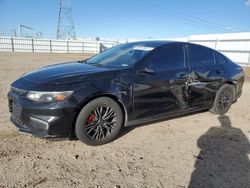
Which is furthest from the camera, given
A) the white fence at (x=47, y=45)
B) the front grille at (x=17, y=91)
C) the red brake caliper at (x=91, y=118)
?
the white fence at (x=47, y=45)

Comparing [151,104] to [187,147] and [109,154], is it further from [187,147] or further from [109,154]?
[109,154]

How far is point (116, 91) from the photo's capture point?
3.41 metres

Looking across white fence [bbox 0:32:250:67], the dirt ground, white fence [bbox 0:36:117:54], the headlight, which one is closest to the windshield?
the headlight

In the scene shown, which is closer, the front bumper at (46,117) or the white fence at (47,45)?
the front bumper at (46,117)

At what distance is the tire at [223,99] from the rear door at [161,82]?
1.05 meters

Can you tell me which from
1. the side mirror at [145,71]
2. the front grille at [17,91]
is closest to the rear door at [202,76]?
the side mirror at [145,71]

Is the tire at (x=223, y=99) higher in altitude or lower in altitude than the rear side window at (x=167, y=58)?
lower

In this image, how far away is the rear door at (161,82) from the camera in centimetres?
367

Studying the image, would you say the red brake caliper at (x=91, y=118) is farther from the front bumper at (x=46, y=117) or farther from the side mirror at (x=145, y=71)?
the side mirror at (x=145, y=71)

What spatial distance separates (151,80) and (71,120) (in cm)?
145

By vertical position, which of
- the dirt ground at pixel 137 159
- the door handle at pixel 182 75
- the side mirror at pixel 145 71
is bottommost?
the dirt ground at pixel 137 159

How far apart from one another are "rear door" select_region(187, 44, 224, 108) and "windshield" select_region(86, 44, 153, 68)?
981mm

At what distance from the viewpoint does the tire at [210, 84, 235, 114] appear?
4891mm

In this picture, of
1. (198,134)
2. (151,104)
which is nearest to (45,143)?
(151,104)
